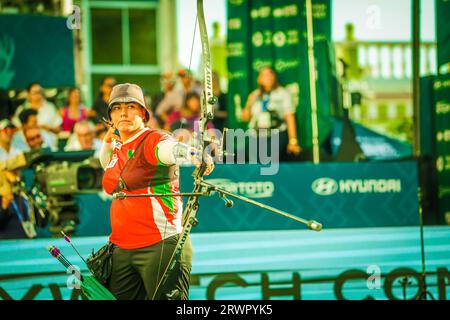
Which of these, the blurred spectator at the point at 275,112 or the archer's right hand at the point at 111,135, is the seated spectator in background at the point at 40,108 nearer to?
the blurred spectator at the point at 275,112

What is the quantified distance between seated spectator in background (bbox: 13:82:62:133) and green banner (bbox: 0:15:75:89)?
4.5 inches

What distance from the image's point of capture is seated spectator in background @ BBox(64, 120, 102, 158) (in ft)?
20.9

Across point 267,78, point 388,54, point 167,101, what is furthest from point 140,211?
point 388,54

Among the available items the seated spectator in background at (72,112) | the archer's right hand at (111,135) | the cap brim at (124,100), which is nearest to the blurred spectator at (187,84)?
the seated spectator in background at (72,112)

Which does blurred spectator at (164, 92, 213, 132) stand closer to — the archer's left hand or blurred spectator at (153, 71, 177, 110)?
blurred spectator at (153, 71, 177, 110)

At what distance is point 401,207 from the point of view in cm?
603

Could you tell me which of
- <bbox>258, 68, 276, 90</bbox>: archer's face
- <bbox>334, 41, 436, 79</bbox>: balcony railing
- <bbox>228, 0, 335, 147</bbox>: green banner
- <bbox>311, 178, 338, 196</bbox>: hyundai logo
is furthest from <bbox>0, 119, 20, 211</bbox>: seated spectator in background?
<bbox>334, 41, 436, 79</bbox>: balcony railing

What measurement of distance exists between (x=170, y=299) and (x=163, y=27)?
649 centimetres

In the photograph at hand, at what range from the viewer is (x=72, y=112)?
7242 millimetres

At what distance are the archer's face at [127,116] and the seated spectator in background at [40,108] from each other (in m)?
2.83

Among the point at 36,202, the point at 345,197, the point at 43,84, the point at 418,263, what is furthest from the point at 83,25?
the point at 418,263

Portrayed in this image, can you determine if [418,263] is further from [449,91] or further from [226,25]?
[226,25]

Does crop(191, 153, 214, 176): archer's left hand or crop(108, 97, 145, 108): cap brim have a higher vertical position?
crop(108, 97, 145, 108): cap brim

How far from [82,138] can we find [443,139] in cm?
348
